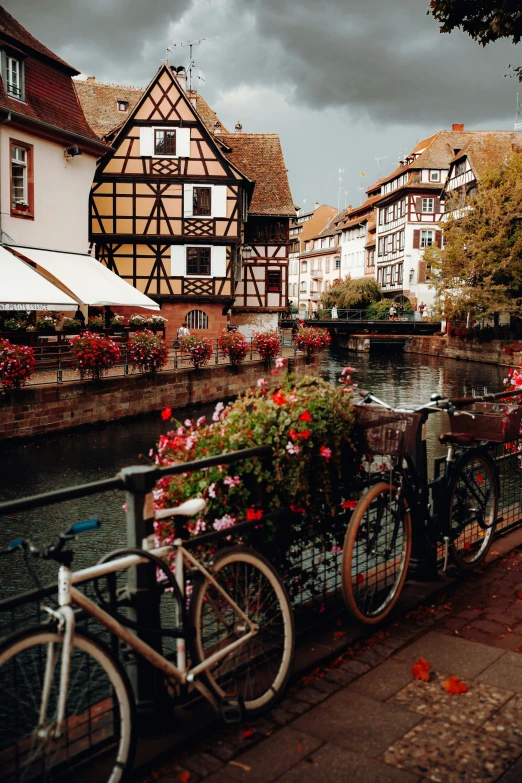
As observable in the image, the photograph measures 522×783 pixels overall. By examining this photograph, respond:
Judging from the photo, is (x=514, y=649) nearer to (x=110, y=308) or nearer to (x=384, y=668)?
(x=384, y=668)

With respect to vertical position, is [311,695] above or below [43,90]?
below

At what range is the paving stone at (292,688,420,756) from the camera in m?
3.29

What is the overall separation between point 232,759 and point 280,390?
6.49 feet

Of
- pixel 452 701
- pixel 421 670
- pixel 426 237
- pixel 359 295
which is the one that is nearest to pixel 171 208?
pixel 421 670

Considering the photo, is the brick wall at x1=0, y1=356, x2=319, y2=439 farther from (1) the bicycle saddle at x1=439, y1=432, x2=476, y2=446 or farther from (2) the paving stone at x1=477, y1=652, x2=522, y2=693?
(2) the paving stone at x1=477, y1=652, x2=522, y2=693

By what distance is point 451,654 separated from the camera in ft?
13.7

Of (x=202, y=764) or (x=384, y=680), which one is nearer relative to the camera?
(x=202, y=764)

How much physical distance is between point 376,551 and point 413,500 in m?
0.43

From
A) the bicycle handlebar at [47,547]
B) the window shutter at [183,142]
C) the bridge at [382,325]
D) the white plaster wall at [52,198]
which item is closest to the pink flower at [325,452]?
the bicycle handlebar at [47,547]

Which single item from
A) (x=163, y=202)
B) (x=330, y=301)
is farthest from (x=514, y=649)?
(x=330, y=301)

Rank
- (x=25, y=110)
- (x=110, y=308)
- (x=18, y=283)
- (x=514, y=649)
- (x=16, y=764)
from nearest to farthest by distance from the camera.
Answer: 1. (x=16, y=764)
2. (x=514, y=649)
3. (x=18, y=283)
4. (x=25, y=110)
5. (x=110, y=308)

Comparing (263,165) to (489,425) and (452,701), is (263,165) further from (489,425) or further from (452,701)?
(452,701)

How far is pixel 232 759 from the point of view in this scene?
10.4 ft

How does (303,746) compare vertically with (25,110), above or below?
below
